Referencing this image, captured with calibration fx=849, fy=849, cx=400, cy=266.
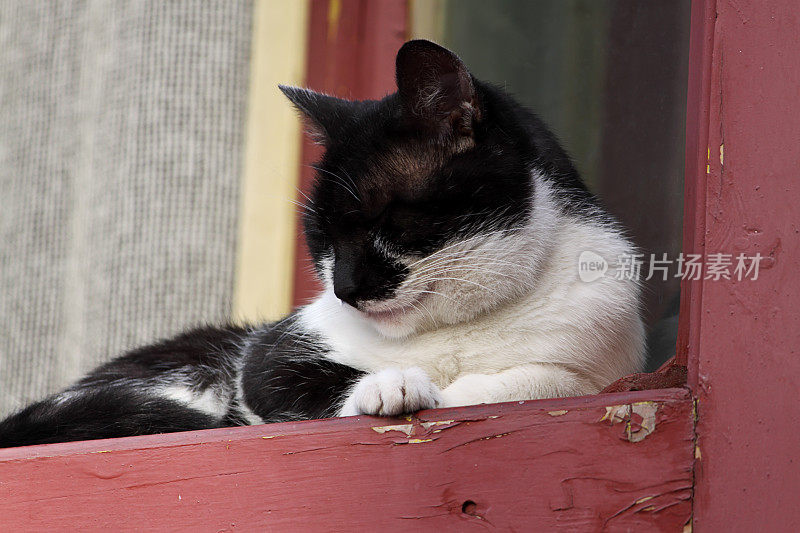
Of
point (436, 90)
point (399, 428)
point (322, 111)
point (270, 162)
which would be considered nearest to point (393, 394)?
point (399, 428)

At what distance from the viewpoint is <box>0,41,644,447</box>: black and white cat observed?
3.72ft

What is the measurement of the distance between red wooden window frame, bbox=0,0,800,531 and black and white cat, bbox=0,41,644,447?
0.16 meters

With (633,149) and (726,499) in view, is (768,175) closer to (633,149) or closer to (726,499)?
(726,499)

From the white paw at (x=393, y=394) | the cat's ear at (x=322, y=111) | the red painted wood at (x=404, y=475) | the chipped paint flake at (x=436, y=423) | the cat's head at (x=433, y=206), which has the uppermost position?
the cat's ear at (x=322, y=111)

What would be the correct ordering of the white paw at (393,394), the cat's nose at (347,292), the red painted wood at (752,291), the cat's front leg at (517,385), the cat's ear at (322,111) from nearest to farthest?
the red painted wood at (752,291)
the white paw at (393,394)
the cat's front leg at (517,385)
the cat's nose at (347,292)
the cat's ear at (322,111)

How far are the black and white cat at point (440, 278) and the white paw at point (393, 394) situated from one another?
0.38ft

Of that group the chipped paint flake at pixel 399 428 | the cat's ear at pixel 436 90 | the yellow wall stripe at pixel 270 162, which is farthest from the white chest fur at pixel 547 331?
the yellow wall stripe at pixel 270 162

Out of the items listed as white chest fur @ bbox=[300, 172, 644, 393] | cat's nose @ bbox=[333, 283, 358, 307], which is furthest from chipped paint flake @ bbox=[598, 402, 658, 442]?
cat's nose @ bbox=[333, 283, 358, 307]

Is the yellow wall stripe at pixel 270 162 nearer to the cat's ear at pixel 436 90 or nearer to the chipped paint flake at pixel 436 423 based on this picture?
the cat's ear at pixel 436 90

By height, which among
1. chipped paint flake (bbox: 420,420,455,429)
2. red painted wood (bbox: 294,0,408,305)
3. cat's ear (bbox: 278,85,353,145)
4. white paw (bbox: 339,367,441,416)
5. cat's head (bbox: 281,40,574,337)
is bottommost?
chipped paint flake (bbox: 420,420,455,429)

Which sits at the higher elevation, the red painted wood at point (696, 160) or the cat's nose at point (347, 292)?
the red painted wood at point (696, 160)

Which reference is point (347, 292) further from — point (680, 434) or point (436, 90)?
point (680, 434)

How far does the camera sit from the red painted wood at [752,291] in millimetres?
794

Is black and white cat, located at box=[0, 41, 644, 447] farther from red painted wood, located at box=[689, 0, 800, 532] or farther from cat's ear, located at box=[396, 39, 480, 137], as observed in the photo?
red painted wood, located at box=[689, 0, 800, 532]
